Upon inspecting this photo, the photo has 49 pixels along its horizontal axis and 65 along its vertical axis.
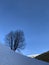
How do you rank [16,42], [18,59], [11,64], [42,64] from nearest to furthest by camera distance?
[11,64] → [18,59] → [42,64] → [16,42]

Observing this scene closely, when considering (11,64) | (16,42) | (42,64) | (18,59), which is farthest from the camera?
(16,42)

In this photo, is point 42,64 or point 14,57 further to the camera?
point 42,64

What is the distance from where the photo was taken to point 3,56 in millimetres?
2400

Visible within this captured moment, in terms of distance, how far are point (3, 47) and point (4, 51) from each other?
62mm

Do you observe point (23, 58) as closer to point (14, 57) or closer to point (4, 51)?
point (14, 57)

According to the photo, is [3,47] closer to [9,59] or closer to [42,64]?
[9,59]

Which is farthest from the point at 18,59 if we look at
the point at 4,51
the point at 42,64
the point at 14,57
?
the point at 42,64

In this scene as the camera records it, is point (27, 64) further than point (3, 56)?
Yes

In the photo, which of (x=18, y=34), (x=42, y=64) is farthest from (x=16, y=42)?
(x=42, y=64)

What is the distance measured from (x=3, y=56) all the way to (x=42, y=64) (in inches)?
34.6

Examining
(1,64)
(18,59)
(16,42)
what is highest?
(16,42)

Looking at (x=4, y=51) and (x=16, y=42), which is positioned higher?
(x=16, y=42)

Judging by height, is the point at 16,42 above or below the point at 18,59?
above

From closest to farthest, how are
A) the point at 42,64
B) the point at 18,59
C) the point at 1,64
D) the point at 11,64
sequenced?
the point at 1,64 → the point at 11,64 → the point at 18,59 → the point at 42,64
